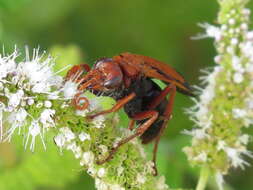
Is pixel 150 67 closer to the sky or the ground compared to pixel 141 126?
closer to the sky

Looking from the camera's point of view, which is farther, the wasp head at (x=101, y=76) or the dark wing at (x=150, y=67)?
the dark wing at (x=150, y=67)

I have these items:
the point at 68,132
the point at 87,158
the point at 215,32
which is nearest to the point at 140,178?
the point at 87,158

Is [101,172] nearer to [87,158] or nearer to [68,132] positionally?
[87,158]

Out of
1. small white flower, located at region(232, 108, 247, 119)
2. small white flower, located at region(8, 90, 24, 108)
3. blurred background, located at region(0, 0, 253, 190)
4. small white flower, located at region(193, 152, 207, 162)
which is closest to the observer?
small white flower, located at region(8, 90, 24, 108)

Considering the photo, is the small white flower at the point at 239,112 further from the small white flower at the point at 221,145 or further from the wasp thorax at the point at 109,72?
the wasp thorax at the point at 109,72

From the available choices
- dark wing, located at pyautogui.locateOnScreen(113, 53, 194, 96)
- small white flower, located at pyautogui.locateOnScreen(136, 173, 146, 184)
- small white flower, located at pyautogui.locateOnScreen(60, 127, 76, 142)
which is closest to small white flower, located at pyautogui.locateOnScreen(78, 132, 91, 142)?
small white flower, located at pyautogui.locateOnScreen(60, 127, 76, 142)

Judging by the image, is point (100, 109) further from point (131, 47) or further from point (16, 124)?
point (131, 47)

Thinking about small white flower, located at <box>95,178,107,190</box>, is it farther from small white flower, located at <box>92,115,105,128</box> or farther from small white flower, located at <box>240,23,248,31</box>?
small white flower, located at <box>240,23,248,31</box>

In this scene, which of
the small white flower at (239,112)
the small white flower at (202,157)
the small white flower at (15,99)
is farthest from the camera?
the small white flower at (202,157)

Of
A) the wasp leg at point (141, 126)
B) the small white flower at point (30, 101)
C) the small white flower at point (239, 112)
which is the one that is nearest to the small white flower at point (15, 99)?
Answer: the small white flower at point (30, 101)
